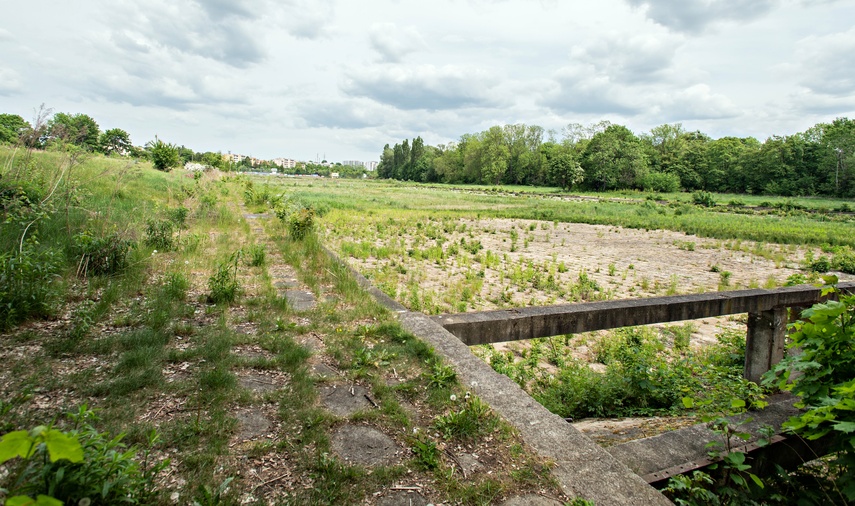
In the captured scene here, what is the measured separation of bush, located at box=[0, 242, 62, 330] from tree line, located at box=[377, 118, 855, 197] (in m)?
73.4

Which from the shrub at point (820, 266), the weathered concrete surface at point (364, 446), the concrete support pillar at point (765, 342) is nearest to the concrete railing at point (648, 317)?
the concrete support pillar at point (765, 342)

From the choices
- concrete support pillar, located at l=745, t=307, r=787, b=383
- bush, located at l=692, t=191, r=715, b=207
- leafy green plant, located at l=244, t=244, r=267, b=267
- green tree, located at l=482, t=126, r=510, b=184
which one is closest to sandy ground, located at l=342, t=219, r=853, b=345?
concrete support pillar, located at l=745, t=307, r=787, b=383

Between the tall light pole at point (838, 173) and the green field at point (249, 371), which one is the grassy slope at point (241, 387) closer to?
the green field at point (249, 371)

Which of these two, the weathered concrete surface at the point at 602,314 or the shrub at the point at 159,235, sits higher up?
the shrub at the point at 159,235

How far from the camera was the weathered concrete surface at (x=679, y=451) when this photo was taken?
286 cm

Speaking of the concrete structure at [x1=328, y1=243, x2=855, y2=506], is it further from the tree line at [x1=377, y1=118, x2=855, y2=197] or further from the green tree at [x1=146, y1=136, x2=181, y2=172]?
the tree line at [x1=377, y1=118, x2=855, y2=197]

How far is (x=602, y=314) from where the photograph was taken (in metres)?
4.97

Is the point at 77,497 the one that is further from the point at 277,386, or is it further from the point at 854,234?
the point at 854,234

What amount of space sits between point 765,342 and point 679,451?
3180mm

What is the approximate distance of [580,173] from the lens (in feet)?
245

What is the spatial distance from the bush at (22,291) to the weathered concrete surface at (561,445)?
3494 millimetres

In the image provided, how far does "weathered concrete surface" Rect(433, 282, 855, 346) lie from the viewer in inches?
176

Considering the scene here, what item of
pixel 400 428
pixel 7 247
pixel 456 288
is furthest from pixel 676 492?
pixel 7 247

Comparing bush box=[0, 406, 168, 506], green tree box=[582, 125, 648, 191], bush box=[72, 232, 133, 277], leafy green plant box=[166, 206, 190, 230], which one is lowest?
bush box=[0, 406, 168, 506]
